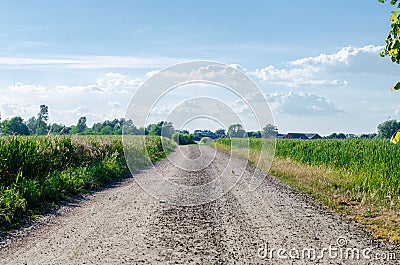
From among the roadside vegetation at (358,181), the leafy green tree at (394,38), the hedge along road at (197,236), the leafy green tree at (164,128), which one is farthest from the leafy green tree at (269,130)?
the leafy green tree at (394,38)

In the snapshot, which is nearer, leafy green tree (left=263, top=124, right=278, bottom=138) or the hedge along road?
the hedge along road

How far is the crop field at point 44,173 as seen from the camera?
10236 mm

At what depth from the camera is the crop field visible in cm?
1024

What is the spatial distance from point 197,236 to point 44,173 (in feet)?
26.6

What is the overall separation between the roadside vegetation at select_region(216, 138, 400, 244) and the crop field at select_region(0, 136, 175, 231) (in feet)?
22.7

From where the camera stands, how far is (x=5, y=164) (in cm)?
1217

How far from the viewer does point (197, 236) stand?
302 inches

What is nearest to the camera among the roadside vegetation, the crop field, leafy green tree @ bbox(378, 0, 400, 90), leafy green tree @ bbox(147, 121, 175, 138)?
leafy green tree @ bbox(378, 0, 400, 90)

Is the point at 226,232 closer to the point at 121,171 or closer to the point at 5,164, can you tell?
the point at 5,164

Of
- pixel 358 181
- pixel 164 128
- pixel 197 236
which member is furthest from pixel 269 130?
pixel 197 236

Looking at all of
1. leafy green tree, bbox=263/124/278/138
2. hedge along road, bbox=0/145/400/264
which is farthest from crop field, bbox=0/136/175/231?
leafy green tree, bbox=263/124/278/138

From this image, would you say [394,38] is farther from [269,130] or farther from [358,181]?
[269,130]

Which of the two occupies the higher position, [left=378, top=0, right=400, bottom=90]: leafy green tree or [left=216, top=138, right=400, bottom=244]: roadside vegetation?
[left=378, top=0, right=400, bottom=90]: leafy green tree

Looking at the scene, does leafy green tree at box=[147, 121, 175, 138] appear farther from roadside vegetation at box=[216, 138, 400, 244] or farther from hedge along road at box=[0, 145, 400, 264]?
hedge along road at box=[0, 145, 400, 264]
